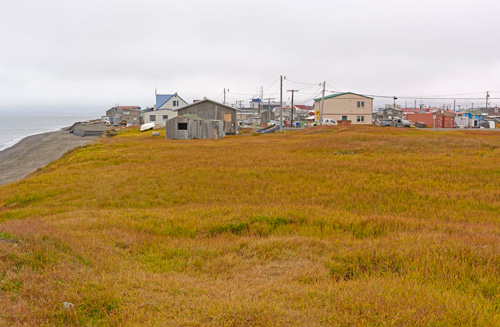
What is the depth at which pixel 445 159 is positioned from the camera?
59.8 feet

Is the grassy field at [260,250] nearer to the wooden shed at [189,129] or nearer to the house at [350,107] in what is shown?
the wooden shed at [189,129]

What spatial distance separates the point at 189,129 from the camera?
4269 centimetres

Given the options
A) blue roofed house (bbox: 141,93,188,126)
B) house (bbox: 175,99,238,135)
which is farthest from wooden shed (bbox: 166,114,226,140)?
blue roofed house (bbox: 141,93,188,126)

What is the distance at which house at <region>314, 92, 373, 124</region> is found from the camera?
68000mm

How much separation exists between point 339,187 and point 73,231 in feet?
28.7

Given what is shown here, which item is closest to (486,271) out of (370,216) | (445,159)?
(370,216)

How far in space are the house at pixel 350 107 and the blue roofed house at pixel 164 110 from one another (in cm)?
2890

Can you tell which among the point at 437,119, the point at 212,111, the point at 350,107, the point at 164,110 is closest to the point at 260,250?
the point at 212,111

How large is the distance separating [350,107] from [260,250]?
6510 cm

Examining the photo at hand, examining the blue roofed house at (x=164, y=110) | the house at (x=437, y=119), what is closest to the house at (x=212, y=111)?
the blue roofed house at (x=164, y=110)

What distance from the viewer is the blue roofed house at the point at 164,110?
248 ft

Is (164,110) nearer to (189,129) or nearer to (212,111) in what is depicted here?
(212,111)

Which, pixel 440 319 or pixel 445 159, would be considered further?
pixel 445 159

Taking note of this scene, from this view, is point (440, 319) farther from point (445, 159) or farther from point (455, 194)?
point (445, 159)
